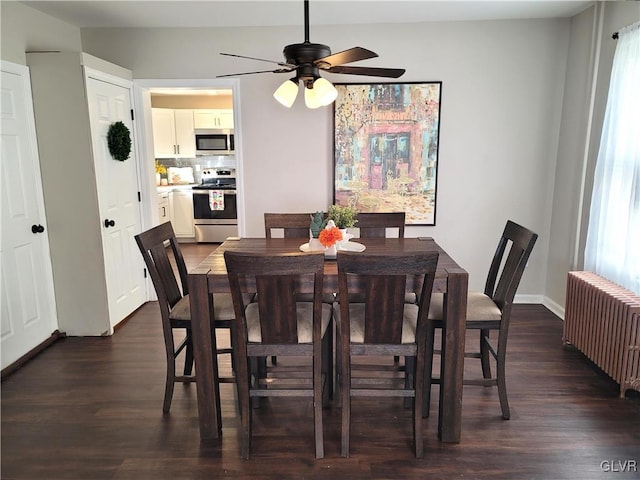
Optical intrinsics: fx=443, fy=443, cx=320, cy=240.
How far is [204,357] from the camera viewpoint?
89.6 inches

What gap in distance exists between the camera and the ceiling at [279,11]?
3414 millimetres

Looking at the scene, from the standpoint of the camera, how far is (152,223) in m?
4.40

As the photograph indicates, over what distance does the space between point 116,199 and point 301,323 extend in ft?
8.02

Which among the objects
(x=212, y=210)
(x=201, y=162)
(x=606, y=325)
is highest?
(x=201, y=162)

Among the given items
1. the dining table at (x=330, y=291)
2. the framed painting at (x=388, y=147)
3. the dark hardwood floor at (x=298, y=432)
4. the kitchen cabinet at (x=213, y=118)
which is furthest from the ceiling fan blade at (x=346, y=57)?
the kitchen cabinet at (x=213, y=118)

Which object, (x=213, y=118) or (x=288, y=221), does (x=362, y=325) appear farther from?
(x=213, y=118)

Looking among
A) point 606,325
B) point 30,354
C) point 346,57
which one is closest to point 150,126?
point 30,354

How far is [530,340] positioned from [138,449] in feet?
9.50

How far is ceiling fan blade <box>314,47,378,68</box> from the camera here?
2.16m

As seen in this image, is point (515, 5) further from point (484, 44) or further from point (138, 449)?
point (138, 449)

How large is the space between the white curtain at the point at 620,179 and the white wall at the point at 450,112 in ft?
2.84

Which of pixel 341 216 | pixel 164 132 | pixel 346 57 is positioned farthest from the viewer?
pixel 164 132

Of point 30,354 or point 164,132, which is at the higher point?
point 164,132

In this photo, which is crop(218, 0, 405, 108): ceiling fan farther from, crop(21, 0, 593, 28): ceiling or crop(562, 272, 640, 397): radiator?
crop(562, 272, 640, 397): radiator
